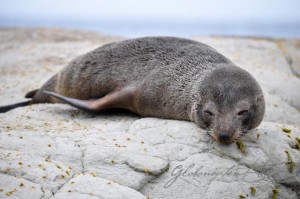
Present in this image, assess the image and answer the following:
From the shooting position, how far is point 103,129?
5.01m

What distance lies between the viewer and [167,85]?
5.45m

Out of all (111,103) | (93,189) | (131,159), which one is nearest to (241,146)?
(131,159)

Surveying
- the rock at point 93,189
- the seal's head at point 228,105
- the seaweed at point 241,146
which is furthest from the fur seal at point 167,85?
the rock at point 93,189

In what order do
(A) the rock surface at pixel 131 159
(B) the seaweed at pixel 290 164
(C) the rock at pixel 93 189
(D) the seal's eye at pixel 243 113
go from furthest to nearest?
(B) the seaweed at pixel 290 164, (D) the seal's eye at pixel 243 113, (A) the rock surface at pixel 131 159, (C) the rock at pixel 93 189

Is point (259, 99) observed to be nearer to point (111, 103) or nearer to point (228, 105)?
point (228, 105)

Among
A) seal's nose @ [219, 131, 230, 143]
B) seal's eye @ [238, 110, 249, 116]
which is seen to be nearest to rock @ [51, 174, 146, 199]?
seal's nose @ [219, 131, 230, 143]

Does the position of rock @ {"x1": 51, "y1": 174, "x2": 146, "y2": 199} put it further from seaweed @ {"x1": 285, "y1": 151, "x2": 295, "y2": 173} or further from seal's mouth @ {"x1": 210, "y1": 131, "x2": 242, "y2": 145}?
seaweed @ {"x1": 285, "y1": 151, "x2": 295, "y2": 173}

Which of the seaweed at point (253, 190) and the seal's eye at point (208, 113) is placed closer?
the seaweed at point (253, 190)

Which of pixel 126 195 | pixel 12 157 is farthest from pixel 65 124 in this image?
pixel 126 195

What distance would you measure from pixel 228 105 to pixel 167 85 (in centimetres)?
112

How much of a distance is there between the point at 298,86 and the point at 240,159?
190 inches

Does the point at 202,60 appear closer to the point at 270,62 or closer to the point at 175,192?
the point at 175,192

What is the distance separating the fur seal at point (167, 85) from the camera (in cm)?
462

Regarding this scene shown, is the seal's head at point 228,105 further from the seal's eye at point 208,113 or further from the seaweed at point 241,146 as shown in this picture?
the seaweed at point 241,146
